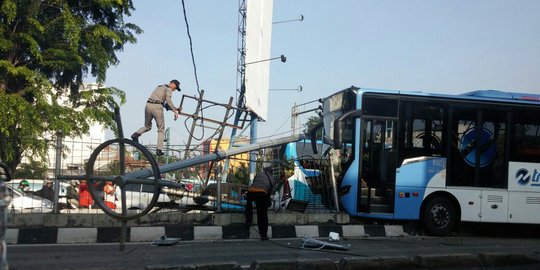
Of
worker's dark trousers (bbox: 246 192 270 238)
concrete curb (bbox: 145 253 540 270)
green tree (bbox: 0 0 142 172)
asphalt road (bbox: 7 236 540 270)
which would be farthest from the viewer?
green tree (bbox: 0 0 142 172)

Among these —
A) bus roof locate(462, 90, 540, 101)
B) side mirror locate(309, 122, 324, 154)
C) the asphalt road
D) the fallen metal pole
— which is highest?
bus roof locate(462, 90, 540, 101)

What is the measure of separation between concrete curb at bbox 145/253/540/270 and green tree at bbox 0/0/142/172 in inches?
402

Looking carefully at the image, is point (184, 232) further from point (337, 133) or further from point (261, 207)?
point (337, 133)

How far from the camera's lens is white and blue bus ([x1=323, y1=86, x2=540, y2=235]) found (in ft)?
33.4

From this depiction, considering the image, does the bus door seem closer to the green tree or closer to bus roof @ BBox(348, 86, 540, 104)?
bus roof @ BBox(348, 86, 540, 104)

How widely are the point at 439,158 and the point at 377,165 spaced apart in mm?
1314

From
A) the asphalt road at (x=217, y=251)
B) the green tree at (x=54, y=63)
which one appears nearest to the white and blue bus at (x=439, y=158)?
the asphalt road at (x=217, y=251)

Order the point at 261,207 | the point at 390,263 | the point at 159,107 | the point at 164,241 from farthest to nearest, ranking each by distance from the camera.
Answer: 1. the point at 159,107
2. the point at 261,207
3. the point at 164,241
4. the point at 390,263

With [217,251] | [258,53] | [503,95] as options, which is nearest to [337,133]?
[217,251]

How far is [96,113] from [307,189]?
8661 mm

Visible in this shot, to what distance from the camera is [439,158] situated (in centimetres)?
1023

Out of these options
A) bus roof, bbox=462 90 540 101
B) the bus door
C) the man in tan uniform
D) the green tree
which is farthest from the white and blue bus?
the green tree

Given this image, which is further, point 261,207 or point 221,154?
point 221,154

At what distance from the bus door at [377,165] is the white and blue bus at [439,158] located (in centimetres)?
2
